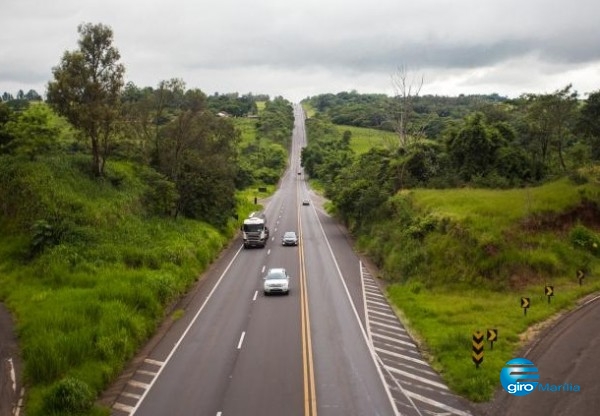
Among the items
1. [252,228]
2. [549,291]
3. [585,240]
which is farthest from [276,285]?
[585,240]

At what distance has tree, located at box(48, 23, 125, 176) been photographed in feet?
136

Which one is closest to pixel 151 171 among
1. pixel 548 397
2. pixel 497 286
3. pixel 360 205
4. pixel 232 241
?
pixel 232 241

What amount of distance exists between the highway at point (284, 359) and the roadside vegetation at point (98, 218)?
5.36 ft

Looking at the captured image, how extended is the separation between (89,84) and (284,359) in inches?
1118

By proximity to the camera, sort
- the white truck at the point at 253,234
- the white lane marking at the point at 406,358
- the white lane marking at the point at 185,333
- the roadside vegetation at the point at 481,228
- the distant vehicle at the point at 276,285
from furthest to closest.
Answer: the white truck at the point at 253,234, the distant vehicle at the point at 276,285, the roadside vegetation at the point at 481,228, the white lane marking at the point at 406,358, the white lane marking at the point at 185,333

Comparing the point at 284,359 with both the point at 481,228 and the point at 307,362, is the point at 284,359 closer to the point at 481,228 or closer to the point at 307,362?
the point at 307,362

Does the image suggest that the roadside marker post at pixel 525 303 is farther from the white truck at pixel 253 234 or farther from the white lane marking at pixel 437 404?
the white truck at pixel 253 234

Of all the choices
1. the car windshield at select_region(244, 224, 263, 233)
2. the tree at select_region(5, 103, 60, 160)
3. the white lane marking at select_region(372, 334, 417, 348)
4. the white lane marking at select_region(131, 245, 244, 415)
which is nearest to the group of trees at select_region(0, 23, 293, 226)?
the tree at select_region(5, 103, 60, 160)

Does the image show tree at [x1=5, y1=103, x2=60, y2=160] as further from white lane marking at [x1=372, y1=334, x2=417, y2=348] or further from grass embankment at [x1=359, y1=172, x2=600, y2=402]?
white lane marking at [x1=372, y1=334, x2=417, y2=348]

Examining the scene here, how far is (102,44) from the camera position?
4275 cm

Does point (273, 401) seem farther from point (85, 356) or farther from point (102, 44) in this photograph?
point (102, 44)

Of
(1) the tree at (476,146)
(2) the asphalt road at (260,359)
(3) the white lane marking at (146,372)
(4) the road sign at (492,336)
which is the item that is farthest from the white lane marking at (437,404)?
(1) the tree at (476,146)

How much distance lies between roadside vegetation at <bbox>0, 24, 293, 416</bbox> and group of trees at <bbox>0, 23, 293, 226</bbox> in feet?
0.35

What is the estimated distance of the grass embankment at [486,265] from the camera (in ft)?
80.3
